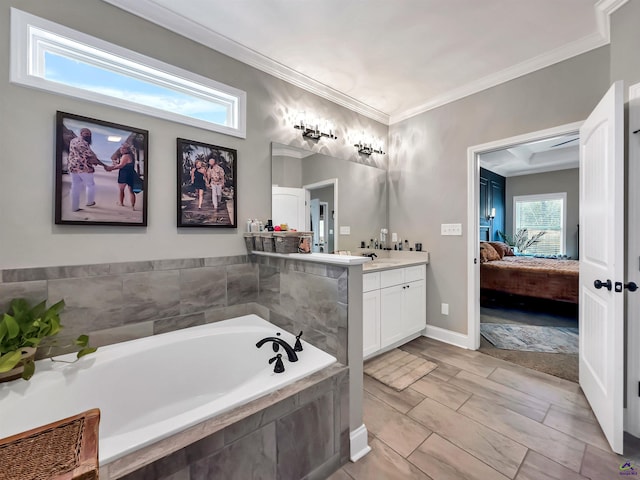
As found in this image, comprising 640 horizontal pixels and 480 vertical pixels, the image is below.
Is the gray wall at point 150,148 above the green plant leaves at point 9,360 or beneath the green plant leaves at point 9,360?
above

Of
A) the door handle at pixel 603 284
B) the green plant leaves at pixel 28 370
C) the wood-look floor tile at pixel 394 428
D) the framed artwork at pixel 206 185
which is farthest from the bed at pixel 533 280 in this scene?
the green plant leaves at pixel 28 370

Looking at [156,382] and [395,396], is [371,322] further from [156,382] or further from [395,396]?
[156,382]

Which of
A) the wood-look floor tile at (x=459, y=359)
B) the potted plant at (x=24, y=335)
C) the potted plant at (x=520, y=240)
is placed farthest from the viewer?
the potted plant at (x=520, y=240)

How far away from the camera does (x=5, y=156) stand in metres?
1.44

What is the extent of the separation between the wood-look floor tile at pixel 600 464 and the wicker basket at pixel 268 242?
216 cm

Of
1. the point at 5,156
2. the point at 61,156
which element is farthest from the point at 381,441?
the point at 5,156

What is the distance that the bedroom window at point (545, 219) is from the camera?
6125 mm

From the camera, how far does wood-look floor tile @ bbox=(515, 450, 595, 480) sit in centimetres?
136

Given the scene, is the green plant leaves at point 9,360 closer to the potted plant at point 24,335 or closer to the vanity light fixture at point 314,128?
the potted plant at point 24,335

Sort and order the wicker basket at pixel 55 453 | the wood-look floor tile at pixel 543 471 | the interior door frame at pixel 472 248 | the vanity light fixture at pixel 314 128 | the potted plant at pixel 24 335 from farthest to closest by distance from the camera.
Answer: the interior door frame at pixel 472 248 → the vanity light fixture at pixel 314 128 → the wood-look floor tile at pixel 543 471 → the potted plant at pixel 24 335 → the wicker basket at pixel 55 453

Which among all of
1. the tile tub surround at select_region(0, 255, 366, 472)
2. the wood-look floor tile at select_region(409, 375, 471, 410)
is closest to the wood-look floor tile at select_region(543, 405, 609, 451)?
the wood-look floor tile at select_region(409, 375, 471, 410)

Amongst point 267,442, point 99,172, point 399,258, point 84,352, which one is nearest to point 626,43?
point 399,258

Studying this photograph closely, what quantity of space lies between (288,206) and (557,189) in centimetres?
685

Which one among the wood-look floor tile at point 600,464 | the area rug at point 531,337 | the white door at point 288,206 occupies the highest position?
the white door at point 288,206
